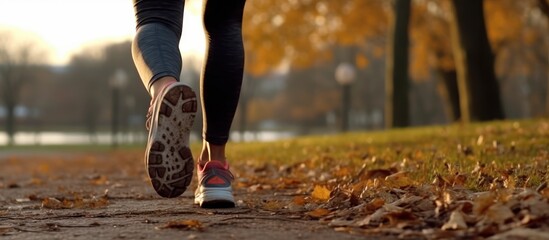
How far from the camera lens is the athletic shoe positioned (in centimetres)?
320

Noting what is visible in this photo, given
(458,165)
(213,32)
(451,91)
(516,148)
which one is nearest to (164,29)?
(213,32)

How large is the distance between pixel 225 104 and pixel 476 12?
40.6 ft

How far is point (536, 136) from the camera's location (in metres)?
7.93

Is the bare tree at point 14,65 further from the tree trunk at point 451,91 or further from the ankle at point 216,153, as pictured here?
the ankle at point 216,153

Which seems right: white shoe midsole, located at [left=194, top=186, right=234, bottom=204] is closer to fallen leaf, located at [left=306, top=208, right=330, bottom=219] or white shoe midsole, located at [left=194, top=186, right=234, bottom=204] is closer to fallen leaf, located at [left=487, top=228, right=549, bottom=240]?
fallen leaf, located at [left=306, top=208, right=330, bottom=219]

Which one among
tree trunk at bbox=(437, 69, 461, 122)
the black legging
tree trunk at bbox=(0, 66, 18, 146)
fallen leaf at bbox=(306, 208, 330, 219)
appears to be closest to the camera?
fallen leaf at bbox=(306, 208, 330, 219)

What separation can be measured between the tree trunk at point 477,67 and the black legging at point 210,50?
40.5ft

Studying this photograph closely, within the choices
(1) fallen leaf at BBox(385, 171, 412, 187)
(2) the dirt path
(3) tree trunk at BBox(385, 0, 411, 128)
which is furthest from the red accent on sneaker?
(3) tree trunk at BBox(385, 0, 411, 128)

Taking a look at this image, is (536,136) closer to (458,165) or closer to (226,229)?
(458,165)

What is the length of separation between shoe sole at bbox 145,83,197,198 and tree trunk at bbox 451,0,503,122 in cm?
1299

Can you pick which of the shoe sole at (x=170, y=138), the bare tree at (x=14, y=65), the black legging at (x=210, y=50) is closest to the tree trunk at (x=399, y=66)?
the black legging at (x=210, y=50)

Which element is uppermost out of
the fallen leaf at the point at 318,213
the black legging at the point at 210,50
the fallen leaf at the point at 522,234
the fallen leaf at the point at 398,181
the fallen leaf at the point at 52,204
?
the black legging at the point at 210,50

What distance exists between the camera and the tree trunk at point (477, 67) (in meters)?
15.0

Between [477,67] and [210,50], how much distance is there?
495 inches
